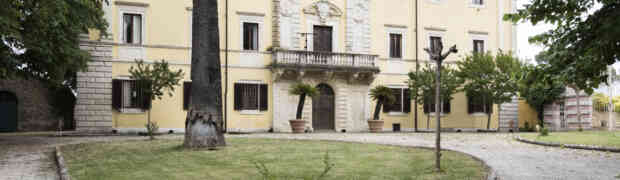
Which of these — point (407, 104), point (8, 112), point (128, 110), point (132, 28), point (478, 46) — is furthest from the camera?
point (478, 46)

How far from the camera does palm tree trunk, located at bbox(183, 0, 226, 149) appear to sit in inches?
560

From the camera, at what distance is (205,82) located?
14500mm

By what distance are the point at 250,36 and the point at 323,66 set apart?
13.0 feet

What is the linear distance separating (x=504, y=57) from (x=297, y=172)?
2310cm

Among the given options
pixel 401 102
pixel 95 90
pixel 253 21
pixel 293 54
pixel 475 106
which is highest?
pixel 253 21

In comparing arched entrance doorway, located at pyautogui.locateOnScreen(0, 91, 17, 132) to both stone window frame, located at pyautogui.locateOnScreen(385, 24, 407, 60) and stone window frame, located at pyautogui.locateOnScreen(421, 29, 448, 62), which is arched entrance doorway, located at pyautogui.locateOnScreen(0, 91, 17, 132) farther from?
stone window frame, located at pyautogui.locateOnScreen(421, 29, 448, 62)

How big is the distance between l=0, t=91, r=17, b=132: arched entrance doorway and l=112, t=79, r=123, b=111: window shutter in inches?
429

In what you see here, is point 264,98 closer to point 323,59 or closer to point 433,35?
point 323,59

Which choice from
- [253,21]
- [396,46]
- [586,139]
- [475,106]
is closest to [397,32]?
[396,46]

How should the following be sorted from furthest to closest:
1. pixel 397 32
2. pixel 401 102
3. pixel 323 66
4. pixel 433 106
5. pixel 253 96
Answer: pixel 433 106, pixel 397 32, pixel 401 102, pixel 323 66, pixel 253 96

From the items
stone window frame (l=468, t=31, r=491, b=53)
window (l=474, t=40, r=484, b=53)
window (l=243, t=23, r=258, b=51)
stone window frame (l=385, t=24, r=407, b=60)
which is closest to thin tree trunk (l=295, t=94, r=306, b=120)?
window (l=243, t=23, r=258, b=51)

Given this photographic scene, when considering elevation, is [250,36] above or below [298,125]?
above

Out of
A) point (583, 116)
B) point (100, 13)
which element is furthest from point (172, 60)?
point (583, 116)

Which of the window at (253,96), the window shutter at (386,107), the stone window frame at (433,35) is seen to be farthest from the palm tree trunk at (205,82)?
the stone window frame at (433,35)
